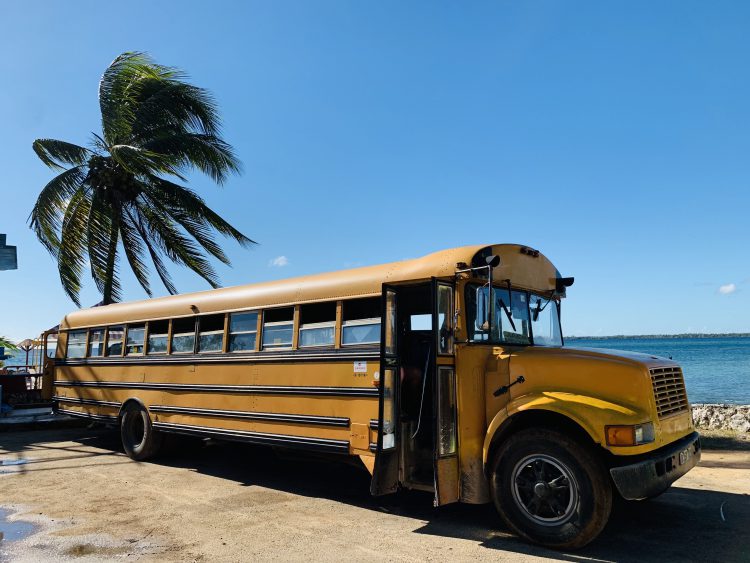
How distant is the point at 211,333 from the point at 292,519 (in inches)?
126

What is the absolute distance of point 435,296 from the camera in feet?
17.0

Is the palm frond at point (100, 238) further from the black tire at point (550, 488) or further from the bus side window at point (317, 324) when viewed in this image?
the black tire at point (550, 488)

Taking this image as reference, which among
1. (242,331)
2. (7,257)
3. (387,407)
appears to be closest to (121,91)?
(7,257)

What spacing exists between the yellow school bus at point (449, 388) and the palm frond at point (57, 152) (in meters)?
7.76

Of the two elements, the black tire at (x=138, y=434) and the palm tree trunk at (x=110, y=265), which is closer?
the black tire at (x=138, y=434)

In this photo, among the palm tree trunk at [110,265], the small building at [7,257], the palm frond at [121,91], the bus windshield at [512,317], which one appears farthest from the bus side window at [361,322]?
the palm tree trunk at [110,265]

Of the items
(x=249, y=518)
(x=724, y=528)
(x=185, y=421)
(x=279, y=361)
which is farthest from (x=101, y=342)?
(x=724, y=528)

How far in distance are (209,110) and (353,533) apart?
12.0 meters

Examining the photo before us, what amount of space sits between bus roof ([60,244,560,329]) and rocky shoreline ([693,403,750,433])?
900 cm

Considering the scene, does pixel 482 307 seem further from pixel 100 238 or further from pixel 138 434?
pixel 100 238

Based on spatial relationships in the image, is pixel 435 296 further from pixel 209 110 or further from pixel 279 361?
pixel 209 110

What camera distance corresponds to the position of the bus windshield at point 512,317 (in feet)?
17.4

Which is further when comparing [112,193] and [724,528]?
[112,193]

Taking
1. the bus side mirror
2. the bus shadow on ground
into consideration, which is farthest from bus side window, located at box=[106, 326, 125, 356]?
the bus side mirror
